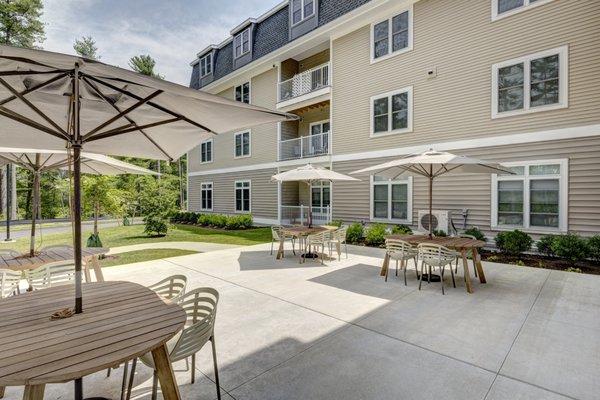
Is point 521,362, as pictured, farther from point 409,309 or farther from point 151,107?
point 151,107

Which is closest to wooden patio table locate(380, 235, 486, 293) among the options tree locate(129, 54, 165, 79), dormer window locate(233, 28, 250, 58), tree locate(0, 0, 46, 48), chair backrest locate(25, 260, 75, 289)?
chair backrest locate(25, 260, 75, 289)

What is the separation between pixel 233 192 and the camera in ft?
59.8

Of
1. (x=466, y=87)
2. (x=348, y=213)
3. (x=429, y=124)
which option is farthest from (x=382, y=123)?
(x=348, y=213)

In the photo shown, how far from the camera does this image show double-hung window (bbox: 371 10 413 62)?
1061 centimetres

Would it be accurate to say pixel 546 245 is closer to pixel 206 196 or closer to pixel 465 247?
pixel 465 247

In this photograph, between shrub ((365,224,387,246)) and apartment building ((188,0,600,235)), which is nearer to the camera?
apartment building ((188,0,600,235))

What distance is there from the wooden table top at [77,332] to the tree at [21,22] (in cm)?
3043

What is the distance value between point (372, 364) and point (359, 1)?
41.1ft

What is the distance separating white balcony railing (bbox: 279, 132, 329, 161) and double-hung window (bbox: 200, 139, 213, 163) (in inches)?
281

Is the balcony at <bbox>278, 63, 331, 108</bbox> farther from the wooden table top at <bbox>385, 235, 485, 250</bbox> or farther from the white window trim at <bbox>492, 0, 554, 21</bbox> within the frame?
the wooden table top at <bbox>385, 235, 485, 250</bbox>

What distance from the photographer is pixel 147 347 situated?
1.76 m

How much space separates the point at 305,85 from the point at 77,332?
14247mm

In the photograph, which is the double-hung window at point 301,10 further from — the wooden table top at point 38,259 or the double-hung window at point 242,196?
the wooden table top at point 38,259

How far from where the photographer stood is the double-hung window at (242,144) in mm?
17453
